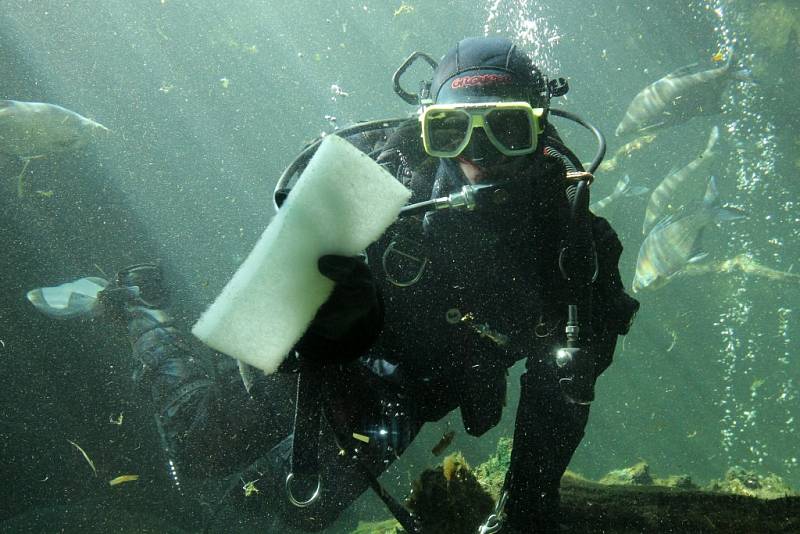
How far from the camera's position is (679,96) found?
979cm

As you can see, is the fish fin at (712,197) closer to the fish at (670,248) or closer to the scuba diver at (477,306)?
the fish at (670,248)

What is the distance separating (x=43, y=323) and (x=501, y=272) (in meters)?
7.11

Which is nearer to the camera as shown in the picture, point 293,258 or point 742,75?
point 293,258

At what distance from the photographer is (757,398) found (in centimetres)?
1366

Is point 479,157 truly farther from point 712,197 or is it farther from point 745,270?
point 745,270

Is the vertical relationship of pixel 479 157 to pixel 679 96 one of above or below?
below

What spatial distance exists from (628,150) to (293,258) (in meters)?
14.2

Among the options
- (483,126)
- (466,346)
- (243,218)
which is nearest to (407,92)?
(483,126)

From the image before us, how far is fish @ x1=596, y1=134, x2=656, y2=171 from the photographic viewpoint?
1264 centimetres

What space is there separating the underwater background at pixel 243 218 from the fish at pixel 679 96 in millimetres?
1899

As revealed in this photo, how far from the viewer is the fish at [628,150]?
1264 cm

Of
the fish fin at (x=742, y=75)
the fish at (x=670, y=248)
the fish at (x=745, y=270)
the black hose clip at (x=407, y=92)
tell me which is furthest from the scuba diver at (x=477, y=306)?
the fish at (x=745, y=270)

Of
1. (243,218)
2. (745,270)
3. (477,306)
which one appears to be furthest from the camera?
(243,218)

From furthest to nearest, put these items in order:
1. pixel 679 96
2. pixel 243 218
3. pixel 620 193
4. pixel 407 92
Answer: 1. pixel 243 218
2. pixel 620 193
3. pixel 679 96
4. pixel 407 92
